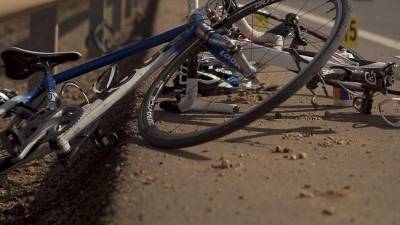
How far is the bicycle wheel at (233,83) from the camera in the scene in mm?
4391

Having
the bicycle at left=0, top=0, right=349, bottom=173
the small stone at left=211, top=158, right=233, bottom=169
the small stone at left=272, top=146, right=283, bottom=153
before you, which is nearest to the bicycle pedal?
the bicycle at left=0, top=0, right=349, bottom=173

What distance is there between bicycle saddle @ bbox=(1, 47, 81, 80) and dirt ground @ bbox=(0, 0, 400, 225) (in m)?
0.66

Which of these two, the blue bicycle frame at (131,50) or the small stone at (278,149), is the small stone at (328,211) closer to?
the small stone at (278,149)

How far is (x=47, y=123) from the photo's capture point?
4605 mm

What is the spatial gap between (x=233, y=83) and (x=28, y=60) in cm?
169

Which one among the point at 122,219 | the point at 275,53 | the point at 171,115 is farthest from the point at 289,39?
the point at 122,219

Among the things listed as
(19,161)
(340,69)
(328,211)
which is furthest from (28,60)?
(328,211)

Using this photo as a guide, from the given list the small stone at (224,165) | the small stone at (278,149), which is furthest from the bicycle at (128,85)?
the small stone at (278,149)

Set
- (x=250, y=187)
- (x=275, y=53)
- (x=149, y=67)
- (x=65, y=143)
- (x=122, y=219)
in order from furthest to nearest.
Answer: (x=275, y=53)
(x=149, y=67)
(x=65, y=143)
(x=250, y=187)
(x=122, y=219)

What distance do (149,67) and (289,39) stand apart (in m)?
1.32

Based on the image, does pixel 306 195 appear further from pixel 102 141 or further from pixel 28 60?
pixel 28 60

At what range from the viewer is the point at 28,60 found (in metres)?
5.07

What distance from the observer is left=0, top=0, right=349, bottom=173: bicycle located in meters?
4.50

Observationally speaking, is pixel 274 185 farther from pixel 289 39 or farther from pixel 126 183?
pixel 289 39
